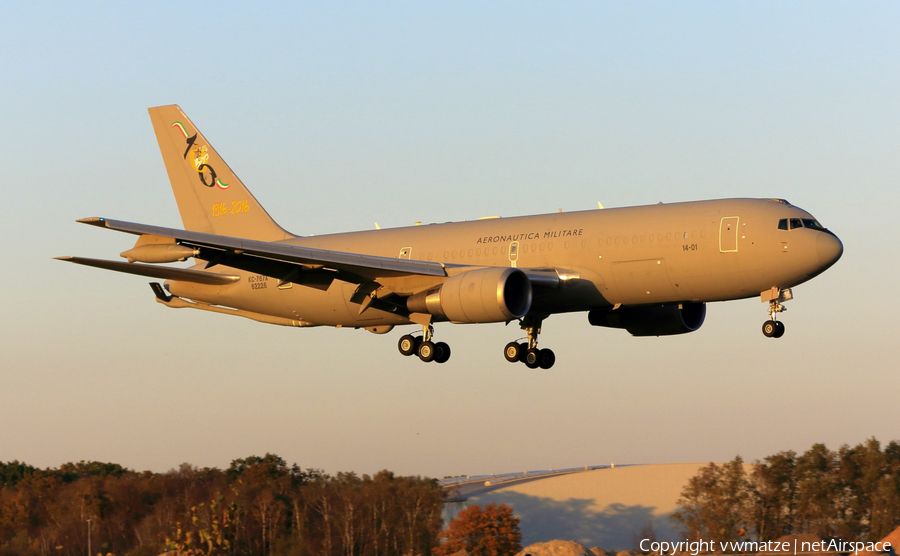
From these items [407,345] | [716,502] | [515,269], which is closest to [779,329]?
[515,269]

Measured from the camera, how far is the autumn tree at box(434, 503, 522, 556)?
5806cm

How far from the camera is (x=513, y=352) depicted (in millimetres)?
39344

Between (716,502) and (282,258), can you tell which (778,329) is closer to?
(282,258)

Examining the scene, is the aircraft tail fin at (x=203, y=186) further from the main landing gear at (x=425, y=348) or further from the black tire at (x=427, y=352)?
the black tire at (x=427, y=352)

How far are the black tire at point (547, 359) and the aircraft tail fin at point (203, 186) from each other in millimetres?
13011

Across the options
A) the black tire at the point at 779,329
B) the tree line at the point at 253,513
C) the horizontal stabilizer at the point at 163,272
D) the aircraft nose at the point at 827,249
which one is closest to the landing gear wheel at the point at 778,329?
the black tire at the point at 779,329

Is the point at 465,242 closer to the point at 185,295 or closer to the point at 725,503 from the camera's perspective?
the point at 185,295

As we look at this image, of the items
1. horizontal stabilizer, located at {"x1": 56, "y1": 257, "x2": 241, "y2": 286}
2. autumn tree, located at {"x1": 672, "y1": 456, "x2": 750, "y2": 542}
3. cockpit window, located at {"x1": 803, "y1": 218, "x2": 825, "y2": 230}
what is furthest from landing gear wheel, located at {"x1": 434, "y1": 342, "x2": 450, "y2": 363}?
autumn tree, located at {"x1": 672, "y1": 456, "x2": 750, "y2": 542}

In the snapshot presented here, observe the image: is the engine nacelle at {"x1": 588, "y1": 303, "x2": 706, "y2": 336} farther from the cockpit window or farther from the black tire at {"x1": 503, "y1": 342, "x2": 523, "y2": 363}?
the cockpit window

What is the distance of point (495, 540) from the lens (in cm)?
Answer: 6066

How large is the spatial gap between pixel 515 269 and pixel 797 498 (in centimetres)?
4575

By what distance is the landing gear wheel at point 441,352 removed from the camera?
38.8 m

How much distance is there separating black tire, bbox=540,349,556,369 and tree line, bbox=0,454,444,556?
18.4m

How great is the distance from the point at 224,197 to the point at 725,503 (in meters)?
41.0
